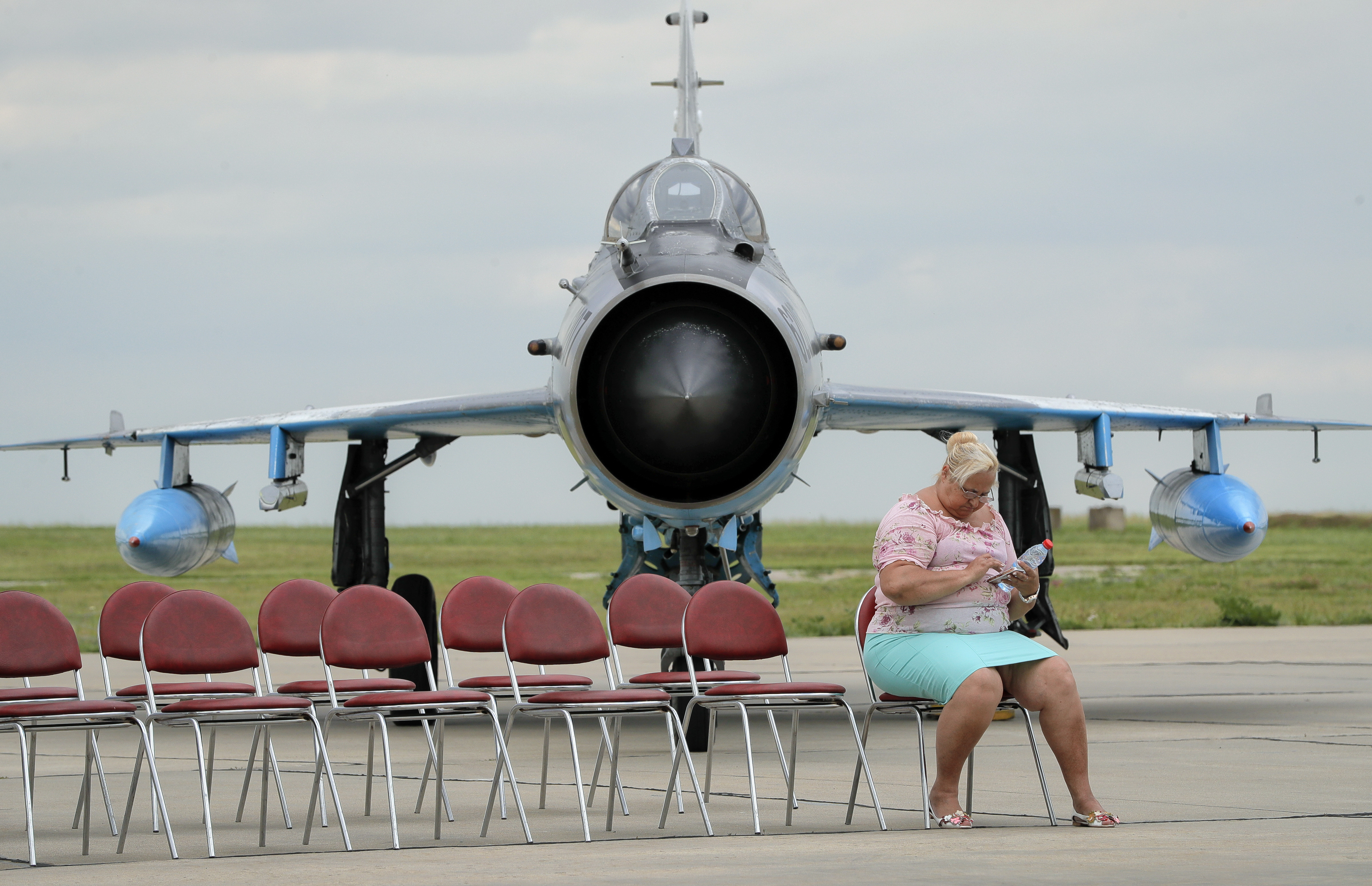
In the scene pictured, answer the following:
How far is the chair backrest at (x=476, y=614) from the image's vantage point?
7914 millimetres

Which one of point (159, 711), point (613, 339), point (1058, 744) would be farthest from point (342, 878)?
point (613, 339)

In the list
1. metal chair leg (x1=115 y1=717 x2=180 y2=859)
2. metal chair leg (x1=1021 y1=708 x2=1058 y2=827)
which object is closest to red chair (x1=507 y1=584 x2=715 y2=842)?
metal chair leg (x1=115 y1=717 x2=180 y2=859)

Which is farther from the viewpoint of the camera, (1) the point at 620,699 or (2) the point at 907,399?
(2) the point at 907,399

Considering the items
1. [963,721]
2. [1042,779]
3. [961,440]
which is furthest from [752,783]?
[961,440]

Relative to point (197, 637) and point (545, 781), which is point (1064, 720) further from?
point (197, 637)

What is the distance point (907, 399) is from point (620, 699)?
4614 mm

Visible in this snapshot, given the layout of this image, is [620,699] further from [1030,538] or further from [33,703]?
[1030,538]

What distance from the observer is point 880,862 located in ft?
16.4

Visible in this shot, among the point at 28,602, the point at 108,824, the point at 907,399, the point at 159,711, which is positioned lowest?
the point at 108,824

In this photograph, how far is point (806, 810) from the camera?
6770 millimetres

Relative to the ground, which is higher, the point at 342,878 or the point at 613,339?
the point at 613,339

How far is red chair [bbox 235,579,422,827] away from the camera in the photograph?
24.4 ft

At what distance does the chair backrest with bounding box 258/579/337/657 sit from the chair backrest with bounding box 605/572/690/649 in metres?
1.39

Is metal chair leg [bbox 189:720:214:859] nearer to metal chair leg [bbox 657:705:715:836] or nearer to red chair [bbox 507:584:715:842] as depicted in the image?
red chair [bbox 507:584:715:842]
